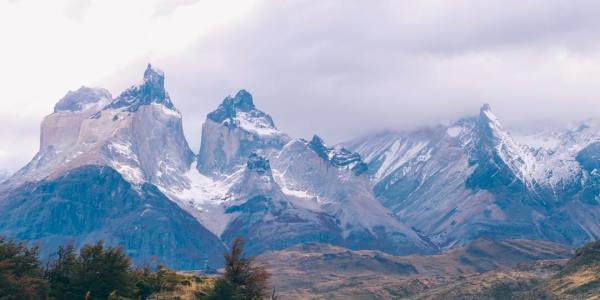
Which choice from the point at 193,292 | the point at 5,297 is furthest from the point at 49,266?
the point at 5,297

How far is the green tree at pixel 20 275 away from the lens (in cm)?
11231

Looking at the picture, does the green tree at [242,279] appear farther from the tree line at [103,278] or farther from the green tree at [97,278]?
the green tree at [97,278]

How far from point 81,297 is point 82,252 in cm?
651

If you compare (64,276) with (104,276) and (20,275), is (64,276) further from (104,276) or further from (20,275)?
(104,276)

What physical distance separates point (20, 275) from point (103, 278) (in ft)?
34.8

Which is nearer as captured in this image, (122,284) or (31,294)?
(31,294)

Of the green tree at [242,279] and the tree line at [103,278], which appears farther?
the green tree at [242,279]

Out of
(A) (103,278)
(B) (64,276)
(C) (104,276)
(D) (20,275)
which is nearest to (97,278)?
(A) (103,278)

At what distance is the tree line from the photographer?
391 ft

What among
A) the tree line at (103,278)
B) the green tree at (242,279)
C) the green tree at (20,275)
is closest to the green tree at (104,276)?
the tree line at (103,278)

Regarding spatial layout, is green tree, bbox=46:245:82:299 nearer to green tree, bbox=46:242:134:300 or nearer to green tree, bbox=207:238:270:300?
green tree, bbox=46:242:134:300

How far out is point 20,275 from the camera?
404 ft

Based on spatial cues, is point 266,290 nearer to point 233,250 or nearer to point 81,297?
point 233,250

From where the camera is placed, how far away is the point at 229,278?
12762 cm
